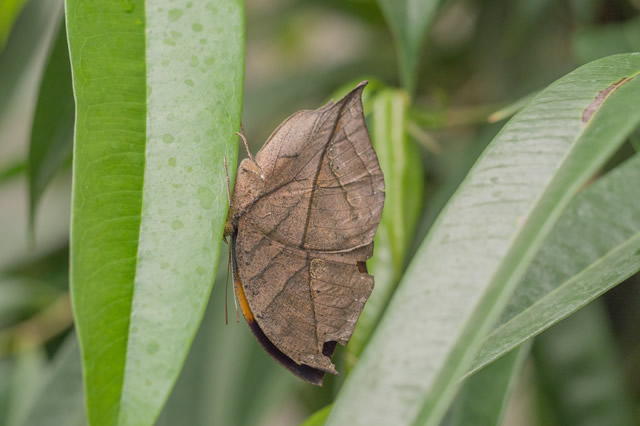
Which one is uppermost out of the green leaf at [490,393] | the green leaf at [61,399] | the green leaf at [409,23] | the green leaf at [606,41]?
the green leaf at [409,23]

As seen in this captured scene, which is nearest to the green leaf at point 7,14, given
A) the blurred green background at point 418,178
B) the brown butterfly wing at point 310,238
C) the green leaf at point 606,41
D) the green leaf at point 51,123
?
the blurred green background at point 418,178

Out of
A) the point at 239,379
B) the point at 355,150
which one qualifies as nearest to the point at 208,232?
the point at 355,150

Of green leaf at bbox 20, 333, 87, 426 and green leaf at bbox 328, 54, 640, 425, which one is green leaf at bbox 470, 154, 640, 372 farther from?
green leaf at bbox 20, 333, 87, 426

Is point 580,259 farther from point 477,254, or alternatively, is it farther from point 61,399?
point 61,399

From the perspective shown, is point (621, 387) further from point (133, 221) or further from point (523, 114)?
point (133, 221)

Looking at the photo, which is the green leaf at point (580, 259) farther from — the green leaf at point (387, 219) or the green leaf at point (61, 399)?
the green leaf at point (61, 399)

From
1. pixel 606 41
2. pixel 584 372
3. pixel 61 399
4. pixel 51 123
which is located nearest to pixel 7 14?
pixel 51 123

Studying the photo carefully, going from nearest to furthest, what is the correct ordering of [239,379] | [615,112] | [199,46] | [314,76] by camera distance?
[615,112]
[199,46]
[239,379]
[314,76]
